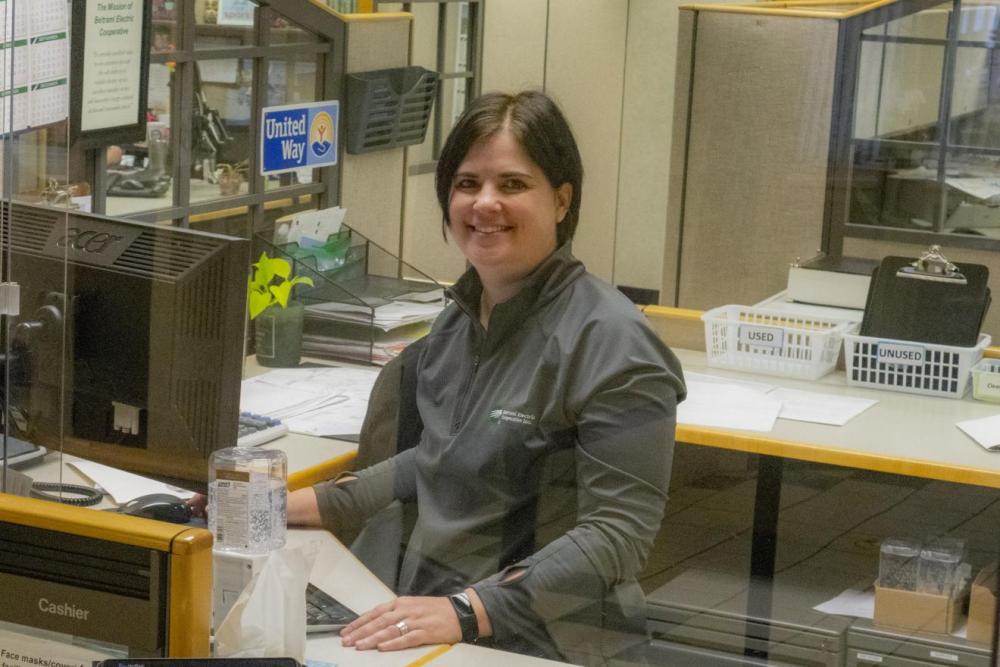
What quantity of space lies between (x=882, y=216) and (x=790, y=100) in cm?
28

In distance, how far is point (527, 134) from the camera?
186 centimetres

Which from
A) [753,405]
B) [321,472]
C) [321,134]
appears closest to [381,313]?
[321,134]

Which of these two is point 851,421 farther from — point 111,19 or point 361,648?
point 111,19

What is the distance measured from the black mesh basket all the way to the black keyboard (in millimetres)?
1002

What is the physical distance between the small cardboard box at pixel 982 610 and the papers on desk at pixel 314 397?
110 cm

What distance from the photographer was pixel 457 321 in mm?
2000

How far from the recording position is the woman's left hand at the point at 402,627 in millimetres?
1446

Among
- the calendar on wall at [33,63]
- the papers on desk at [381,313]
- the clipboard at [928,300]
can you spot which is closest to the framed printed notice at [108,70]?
the calendar on wall at [33,63]

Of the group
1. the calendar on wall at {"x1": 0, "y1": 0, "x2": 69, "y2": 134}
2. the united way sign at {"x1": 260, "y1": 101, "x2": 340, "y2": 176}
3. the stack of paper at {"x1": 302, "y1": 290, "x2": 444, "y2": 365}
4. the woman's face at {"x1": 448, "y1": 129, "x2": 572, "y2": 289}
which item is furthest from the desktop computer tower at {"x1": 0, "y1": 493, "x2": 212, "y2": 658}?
the united way sign at {"x1": 260, "y1": 101, "x2": 340, "y2": 176}

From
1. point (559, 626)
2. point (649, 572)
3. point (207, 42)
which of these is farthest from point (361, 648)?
point (207, 42)

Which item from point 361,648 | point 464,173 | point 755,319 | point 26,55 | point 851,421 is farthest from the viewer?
point 755,319

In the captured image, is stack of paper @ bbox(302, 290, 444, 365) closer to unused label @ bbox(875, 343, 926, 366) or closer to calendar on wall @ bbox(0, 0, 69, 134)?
calendar on wall @ bbox(0, 0, 69, 134)

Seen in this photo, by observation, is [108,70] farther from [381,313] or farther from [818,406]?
[818,406]

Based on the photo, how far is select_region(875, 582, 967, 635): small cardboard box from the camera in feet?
7.41
